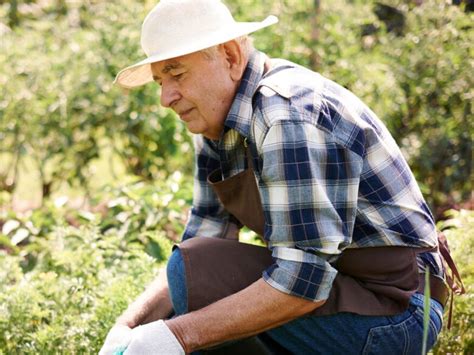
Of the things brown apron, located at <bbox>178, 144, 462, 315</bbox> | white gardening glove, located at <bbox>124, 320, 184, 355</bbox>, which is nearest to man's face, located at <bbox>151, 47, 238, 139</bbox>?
brown apron, located at <bbox>178, 144, 462, 315</bbox>

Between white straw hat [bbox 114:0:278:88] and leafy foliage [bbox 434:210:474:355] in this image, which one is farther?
leafy foliage [bbox 434:210:474:355]

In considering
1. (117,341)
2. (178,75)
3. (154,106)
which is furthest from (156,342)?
(154,106)

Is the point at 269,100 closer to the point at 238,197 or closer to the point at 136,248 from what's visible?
the point at 238,197

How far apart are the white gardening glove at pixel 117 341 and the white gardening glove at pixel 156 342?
56 millimetres

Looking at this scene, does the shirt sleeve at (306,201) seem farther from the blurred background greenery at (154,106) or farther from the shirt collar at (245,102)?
the blurred background greenery at (154,106)

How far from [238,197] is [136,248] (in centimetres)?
103

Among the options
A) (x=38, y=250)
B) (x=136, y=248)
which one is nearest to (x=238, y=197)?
(x=136, y=248)

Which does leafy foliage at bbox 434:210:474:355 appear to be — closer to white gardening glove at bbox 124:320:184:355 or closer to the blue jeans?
the blue jeans

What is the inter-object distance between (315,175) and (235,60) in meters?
0.38

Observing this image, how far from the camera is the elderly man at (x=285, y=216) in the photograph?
2074mm

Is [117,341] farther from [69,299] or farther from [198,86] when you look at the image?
[198,86]

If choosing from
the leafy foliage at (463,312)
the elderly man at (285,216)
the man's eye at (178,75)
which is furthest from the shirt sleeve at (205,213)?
the leafy foliage at (463,312)

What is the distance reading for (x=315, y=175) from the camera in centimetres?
205

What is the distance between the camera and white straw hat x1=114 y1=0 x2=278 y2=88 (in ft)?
7.07
